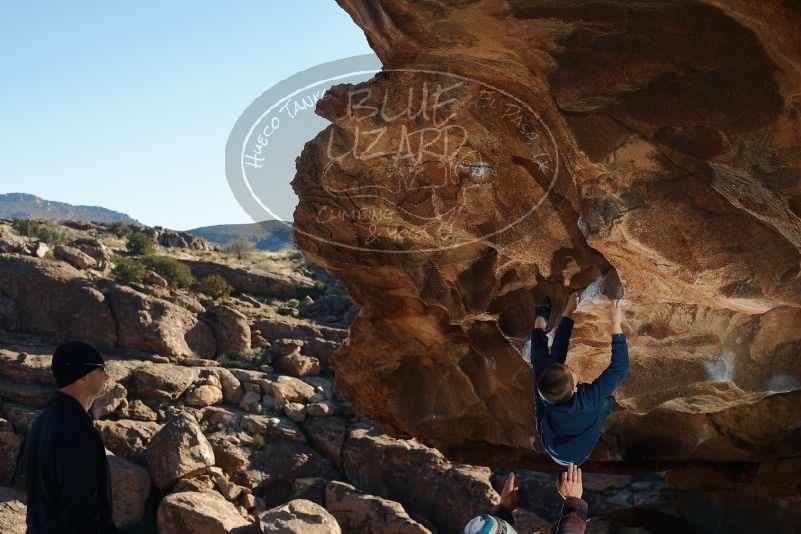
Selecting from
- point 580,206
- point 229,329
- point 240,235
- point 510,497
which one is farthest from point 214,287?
point 240,235

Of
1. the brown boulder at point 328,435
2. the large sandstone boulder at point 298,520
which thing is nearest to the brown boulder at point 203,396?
the brown boulder at point 328,435

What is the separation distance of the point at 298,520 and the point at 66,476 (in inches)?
528

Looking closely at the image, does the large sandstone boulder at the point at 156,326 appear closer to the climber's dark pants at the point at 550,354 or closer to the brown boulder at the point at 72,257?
the brown boulder at the point at 72,257

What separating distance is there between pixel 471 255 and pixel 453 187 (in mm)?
1380

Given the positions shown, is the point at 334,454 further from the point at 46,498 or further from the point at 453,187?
the point at 46,498

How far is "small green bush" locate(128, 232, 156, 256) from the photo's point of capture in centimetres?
3453

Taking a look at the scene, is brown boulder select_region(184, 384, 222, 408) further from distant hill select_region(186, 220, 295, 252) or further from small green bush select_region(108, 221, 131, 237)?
distant hill select_region(186, 220, 295, 252)

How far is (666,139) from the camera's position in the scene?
582 cm

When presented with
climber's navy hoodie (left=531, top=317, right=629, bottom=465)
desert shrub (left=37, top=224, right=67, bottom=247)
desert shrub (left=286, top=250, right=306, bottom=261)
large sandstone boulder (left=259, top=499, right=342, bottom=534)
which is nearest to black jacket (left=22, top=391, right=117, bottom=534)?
climber's navy hoodie (left=531, top=317, right=629, bottom=465)

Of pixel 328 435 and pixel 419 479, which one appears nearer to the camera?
pixel 419 479

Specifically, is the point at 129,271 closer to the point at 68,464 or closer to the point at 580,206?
the point at 580,206

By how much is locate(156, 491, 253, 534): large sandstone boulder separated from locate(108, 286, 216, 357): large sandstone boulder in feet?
20.6

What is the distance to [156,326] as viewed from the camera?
2364cm

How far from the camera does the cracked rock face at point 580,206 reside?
5422 mm
